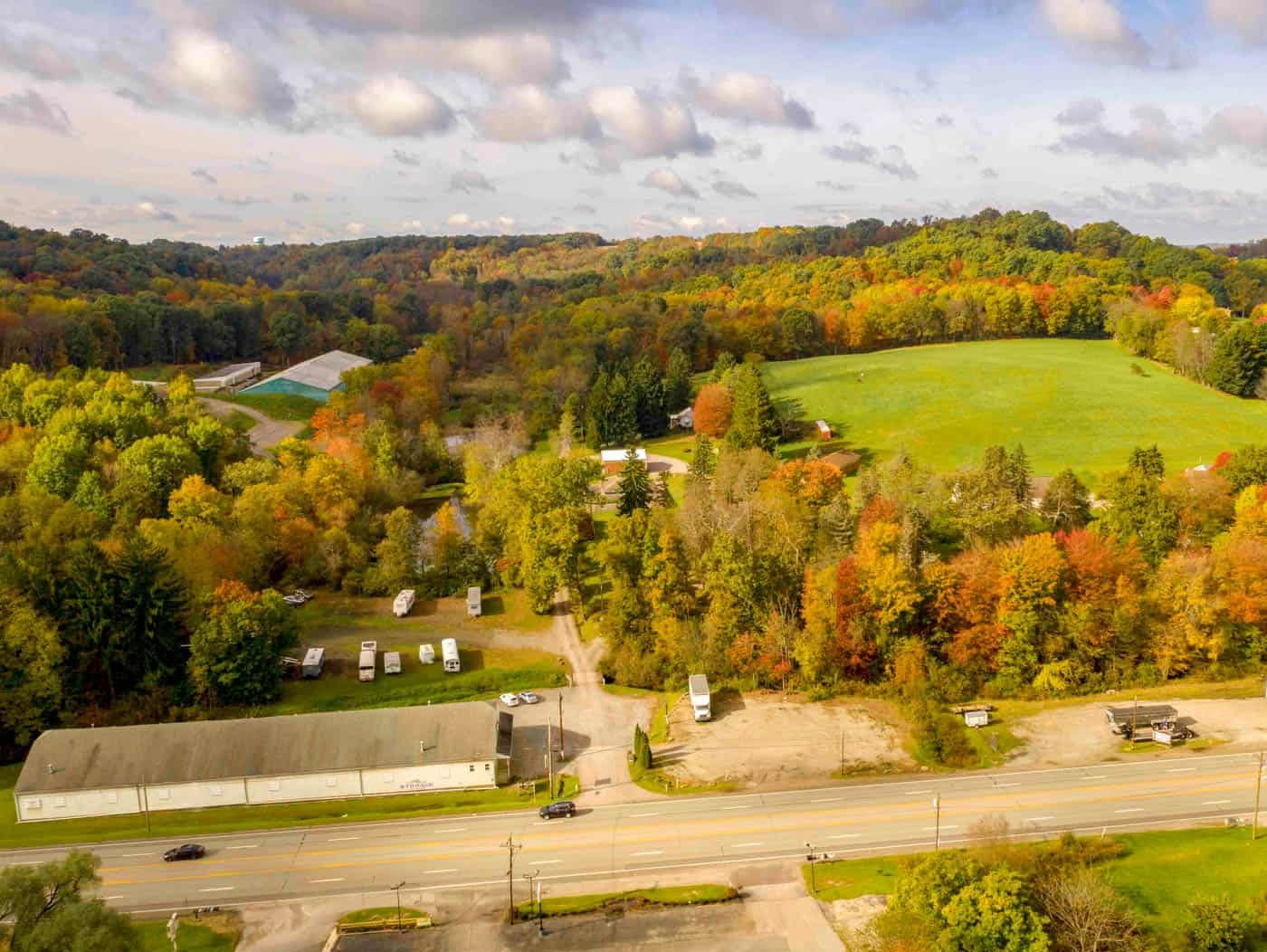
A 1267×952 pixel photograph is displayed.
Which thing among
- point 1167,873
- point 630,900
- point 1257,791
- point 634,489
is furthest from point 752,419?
point 630,900

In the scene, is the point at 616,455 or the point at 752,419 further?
the point at 616,455

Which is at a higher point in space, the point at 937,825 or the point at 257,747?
the point at 257,747

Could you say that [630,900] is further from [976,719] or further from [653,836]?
[976,719]

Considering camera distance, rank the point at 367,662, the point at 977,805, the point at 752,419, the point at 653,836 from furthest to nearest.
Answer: the point at 752,419 < the point at 367,662 < the point at 977,805 < the point at 653,836

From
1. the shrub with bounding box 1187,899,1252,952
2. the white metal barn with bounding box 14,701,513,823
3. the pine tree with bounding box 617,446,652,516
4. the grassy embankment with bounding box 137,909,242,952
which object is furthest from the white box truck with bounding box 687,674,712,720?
the pine tree with bounding box 617,446,652,516

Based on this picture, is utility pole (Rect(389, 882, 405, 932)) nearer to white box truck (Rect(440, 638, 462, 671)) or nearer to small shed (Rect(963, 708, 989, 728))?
white box truck (Rect(440, 638, 462, 671))

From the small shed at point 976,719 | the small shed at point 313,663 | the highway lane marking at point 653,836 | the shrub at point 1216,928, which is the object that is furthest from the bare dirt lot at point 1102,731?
the small shed at point 313,663

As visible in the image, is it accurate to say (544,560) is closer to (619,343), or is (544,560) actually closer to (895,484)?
(895,484)
